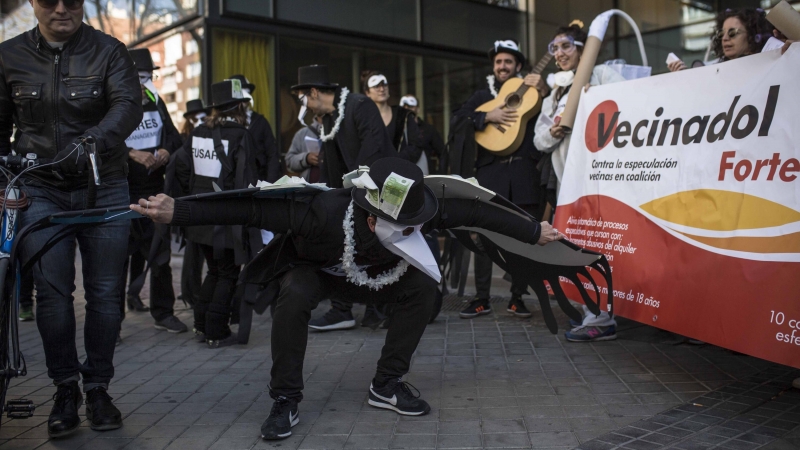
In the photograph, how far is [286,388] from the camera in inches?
148

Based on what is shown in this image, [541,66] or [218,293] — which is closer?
[218,293]

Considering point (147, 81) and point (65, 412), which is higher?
point (147, 81)

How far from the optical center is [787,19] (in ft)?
12.2

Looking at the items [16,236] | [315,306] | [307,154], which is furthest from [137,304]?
[16,236]

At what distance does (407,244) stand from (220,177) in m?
2.46

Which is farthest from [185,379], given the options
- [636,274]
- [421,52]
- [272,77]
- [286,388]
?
[421,52]

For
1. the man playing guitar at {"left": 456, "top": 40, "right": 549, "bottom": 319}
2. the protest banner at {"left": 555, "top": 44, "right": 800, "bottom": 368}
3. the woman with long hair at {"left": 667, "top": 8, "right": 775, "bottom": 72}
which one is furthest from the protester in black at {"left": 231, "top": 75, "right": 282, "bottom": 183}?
the woman with long hair at {"left": 667, "top": 8, "right": 775, "bottom": 72}

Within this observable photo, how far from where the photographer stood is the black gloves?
3.49m

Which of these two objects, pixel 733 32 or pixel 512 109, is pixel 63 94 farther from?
pixel 733 32

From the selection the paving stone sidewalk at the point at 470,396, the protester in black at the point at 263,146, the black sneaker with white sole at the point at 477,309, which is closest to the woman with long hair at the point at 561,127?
the paving stone sidewalk at the point at 470,396

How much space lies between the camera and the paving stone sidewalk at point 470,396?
3.60m

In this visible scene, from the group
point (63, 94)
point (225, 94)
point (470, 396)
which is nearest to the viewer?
point (63, 94)

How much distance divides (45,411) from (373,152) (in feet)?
9.05

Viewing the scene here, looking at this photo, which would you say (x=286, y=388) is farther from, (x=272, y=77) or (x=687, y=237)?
(x=272, y=77)
